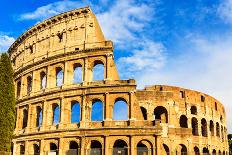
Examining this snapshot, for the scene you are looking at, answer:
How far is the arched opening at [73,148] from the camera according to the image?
90.3 feet

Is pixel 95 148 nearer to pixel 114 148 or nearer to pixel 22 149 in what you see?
pixel 114 148

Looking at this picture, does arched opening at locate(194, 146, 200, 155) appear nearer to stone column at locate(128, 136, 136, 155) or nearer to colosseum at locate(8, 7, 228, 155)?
colosseum at locate(8, 7, 228, 155)

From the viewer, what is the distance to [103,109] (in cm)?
2786

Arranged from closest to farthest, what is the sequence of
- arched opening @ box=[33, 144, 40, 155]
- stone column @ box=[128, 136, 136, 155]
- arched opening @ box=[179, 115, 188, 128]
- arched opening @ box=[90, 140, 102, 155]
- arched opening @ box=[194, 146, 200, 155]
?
stone column @ box=[128, 136, 136, 155]
arched opening @ box=[90, 140, 102, 155]
arched opening @ box=[33, 144, 40, 155]
arched opening @ box=[194, 146, 200, 155]
arched opening @ box=[179, 115, 188, 128]

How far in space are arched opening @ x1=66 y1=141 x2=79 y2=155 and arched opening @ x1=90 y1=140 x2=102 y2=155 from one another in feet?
4.06

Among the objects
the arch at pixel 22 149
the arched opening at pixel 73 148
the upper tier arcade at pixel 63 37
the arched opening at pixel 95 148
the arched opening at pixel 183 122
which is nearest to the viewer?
the arched opening at pixel 95 148

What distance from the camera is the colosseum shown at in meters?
27.1

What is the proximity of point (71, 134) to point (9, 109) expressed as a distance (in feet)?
17.9

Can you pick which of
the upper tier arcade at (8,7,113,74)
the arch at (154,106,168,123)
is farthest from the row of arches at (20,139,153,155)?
the upper tier arcade at (8,7,113,74)

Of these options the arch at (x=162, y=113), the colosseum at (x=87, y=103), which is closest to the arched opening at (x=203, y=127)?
the colosseum at (x=87, y=103)

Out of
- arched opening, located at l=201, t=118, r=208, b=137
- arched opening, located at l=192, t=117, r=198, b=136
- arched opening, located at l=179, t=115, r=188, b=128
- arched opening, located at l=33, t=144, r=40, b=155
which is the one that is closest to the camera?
arched opening, located at l=33, t=144, r=40, b=155

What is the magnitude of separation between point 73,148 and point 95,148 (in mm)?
2405

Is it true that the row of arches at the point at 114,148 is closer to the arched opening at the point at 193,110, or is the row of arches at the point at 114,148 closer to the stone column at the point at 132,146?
the stone column at the point at 132,146

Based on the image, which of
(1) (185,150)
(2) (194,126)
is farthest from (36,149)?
(2) (194,126)
